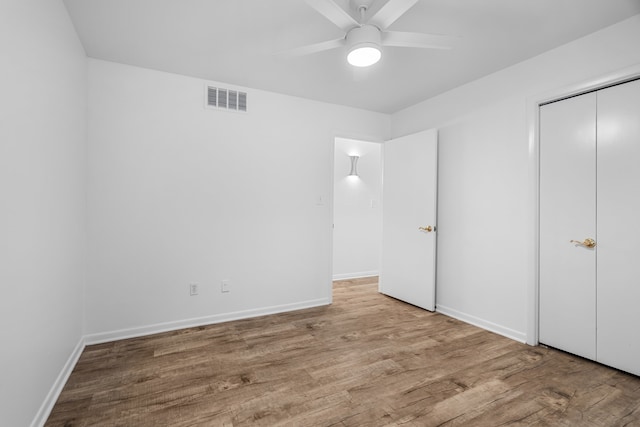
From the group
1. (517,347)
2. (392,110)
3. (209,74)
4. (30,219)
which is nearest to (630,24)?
(392,110)

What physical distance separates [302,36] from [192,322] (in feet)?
9.33

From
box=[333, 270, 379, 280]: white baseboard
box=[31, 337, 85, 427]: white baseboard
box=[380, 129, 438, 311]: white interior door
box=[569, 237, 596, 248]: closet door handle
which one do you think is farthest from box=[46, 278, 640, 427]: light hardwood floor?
box=[333, 270, 379, 280]: white baseboard

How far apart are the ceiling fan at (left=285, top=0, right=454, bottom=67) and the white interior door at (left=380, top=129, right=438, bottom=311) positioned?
1.80m

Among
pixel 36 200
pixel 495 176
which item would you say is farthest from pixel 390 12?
pixel 36 200

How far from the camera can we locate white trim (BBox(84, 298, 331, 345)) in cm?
267

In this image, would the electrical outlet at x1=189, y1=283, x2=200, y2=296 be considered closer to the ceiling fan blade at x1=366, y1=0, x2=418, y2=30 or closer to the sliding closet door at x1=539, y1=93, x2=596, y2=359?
the ceiling fan blade at x1=366, y1=0, x2=418, y2=30

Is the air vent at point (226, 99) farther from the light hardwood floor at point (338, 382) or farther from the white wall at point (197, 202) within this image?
the light hardwood floor at point (338, 382)

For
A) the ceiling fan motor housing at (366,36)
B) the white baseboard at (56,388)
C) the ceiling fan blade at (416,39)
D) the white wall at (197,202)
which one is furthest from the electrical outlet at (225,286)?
the ceiling fan blade at (416,39)

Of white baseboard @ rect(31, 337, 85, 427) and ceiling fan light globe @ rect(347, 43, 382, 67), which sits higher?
ceiling fan light globe @ rect(347, 43, 382, 67)

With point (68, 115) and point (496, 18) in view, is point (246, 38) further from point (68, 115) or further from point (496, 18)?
point (496, 18)

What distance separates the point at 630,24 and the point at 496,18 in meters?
0.96

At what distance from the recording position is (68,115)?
209 cm

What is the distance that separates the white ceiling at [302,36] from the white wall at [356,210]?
6.68ft

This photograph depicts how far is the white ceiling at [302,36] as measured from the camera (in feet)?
6.52
